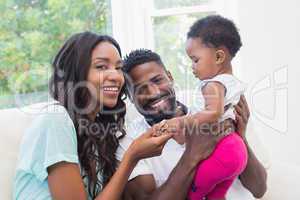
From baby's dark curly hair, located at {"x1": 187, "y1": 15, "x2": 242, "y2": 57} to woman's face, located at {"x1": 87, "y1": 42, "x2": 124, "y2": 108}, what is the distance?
0.34 meters

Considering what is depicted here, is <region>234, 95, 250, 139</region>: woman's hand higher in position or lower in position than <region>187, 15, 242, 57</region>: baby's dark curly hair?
lower

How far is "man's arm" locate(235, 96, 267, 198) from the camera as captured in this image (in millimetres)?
1301

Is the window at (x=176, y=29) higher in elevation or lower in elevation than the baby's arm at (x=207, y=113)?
higher

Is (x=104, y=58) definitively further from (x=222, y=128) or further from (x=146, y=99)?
(x=222, y=128)

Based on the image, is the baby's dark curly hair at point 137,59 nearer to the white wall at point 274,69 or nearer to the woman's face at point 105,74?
the woman's face at point 105,74

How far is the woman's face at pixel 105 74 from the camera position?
122 centimetres

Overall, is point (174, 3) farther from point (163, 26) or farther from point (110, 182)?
point (110, 182)

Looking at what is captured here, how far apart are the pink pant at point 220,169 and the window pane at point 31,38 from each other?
50.6 inches

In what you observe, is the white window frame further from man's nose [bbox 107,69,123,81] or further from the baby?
man's nose [bbox 107,69,123,81]

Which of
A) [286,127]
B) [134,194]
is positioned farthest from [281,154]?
[134,194]

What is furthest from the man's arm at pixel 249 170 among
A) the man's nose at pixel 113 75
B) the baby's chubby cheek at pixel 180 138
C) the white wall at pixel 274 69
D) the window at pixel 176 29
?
the window at pixel 176 29

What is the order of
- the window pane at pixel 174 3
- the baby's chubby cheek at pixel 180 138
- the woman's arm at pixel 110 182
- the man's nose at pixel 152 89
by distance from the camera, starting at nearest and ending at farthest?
the woman's arm at pixel 110 182
the baby's chubby cheek at pixel 180 138
the man's nose at pixel 152 89
the window pane at pixel 174 3

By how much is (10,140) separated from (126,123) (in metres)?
0.47

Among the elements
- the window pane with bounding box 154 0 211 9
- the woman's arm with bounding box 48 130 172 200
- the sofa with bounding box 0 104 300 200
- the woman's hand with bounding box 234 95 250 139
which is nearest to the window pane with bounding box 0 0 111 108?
the window pane with bounding box 154 0 211 9
